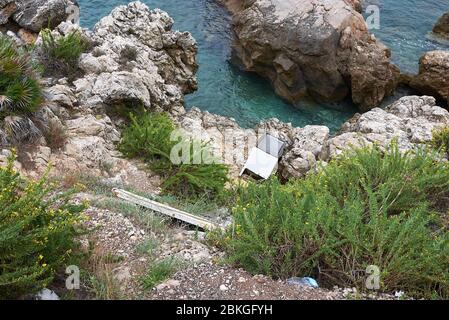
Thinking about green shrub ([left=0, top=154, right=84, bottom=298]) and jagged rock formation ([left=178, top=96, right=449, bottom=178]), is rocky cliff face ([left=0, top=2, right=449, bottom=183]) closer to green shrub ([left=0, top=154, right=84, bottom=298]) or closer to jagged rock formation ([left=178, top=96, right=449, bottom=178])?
jagged rock formation ([left=178, top=96, right=449, bottom=178])

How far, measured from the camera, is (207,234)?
246 inches

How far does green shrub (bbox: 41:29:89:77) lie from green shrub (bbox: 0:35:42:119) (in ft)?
8.19

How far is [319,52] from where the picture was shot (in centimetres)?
1461

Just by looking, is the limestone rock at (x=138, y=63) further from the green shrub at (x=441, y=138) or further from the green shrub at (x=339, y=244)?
the green shrub at (x=441, y=138)

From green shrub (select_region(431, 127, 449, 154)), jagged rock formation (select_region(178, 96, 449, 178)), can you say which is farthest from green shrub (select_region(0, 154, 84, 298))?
green shrub (select_region(431, 127, 449, 154))

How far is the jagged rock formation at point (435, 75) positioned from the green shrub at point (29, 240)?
44.3ft

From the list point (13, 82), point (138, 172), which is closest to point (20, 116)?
point (13, 82)

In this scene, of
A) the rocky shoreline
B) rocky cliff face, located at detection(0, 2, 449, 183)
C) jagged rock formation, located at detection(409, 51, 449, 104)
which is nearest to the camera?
the rocky shoreline

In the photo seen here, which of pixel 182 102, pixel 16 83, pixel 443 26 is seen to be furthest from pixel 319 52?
pixel 16 83

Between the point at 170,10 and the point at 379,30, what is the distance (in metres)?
8.40

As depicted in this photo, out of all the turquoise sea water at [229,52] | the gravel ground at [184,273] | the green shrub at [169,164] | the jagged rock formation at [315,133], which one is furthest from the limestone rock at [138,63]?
the gravel ground at [184,273]

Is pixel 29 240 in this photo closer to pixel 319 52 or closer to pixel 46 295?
pixel 46 295

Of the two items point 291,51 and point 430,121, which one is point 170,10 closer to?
point 291,51

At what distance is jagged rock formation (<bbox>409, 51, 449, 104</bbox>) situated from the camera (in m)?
15.1
